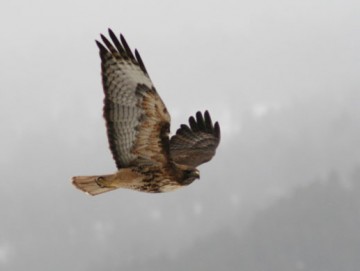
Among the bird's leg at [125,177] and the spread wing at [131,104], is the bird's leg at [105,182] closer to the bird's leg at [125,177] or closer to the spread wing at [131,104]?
the bird's leg at [125,177]

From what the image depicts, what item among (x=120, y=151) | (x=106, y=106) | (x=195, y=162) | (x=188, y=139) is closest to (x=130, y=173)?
(x=120, y=151)

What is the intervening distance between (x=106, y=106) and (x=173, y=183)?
1.47m

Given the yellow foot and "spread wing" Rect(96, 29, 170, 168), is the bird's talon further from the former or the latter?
"spread wing" Rect(96, 29, 170, 168)

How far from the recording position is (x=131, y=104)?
33.3 ft

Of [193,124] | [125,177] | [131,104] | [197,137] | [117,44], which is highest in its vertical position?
[193,124]

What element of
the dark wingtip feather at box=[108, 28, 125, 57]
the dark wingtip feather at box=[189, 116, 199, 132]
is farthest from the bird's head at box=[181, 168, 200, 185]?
the dark wingtip feather at box=[189, 116, 199, 132]

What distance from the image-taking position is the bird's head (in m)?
10.4

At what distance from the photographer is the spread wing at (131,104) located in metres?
10.1

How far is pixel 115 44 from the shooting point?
10039 mm

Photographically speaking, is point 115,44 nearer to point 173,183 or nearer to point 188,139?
point 173,183

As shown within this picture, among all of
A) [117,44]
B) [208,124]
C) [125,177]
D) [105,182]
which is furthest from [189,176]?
[208,124]

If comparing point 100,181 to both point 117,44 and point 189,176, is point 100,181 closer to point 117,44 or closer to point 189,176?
point 189,176

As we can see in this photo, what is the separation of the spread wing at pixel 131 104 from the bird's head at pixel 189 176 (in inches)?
14.7

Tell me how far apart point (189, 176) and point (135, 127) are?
1077 millimetres
